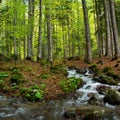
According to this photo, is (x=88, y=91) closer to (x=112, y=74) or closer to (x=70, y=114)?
(x=112, y=74)

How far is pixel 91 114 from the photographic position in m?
8.39

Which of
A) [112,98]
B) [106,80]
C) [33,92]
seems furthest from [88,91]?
[33,92]

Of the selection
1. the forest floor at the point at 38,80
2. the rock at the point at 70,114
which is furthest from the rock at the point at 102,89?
the rock at the point at 70,114

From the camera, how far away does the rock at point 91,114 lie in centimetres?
842

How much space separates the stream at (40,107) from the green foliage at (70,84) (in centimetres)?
31

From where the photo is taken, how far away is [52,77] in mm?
13320

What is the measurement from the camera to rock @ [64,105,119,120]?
27.6 ft

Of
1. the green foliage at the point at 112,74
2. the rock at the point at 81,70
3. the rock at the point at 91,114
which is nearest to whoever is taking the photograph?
the rock at the point at 91,114

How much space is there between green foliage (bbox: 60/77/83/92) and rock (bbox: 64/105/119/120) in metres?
2.30

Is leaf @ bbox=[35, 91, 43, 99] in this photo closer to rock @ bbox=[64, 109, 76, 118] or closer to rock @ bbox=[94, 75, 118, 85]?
rock @ bbox=[64, 109, 76, 118]

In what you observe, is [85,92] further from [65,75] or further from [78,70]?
[78,70]

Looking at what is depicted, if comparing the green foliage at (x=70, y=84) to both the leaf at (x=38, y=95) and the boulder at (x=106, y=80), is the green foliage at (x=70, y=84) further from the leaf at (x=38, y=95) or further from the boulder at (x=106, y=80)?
the leaf at (x=38, y=95)

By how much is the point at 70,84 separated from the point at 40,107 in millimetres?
2812

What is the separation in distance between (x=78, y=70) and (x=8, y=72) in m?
4.52
